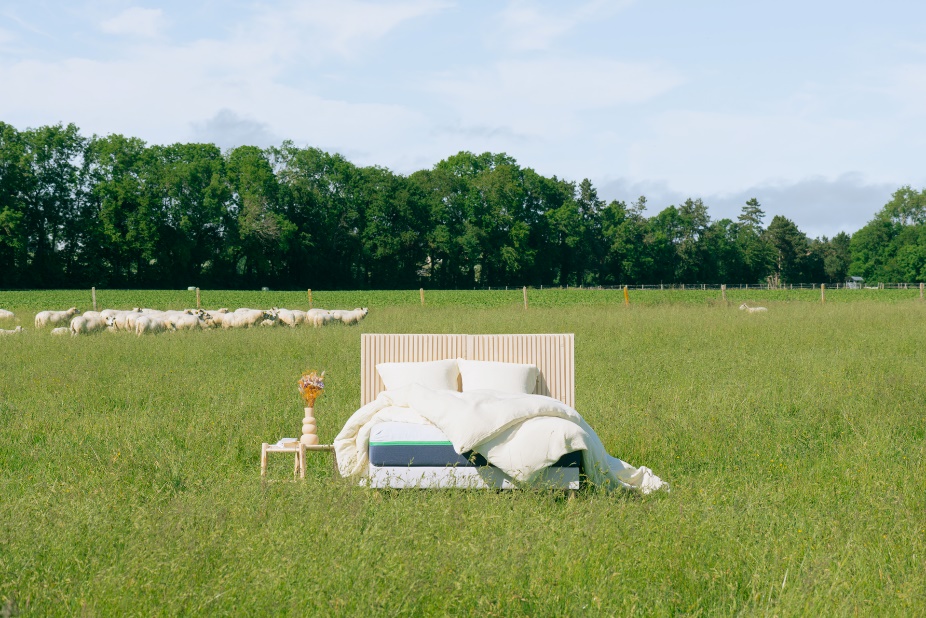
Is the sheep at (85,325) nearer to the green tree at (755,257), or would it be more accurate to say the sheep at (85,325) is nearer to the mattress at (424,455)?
the mattress at (424,455)

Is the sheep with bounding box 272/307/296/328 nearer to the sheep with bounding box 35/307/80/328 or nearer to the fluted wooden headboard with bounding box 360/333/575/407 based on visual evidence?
the sheep with bounding box 35/307/80/328

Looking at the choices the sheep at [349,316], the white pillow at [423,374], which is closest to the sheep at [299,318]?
the sheep at [349,316]

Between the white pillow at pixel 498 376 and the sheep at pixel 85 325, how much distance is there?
12.8 m

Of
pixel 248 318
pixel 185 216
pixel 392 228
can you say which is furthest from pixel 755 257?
pixel 248 318

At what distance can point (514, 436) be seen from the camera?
208 inches

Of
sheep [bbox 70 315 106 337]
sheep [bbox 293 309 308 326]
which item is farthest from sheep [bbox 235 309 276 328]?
sheep [bbox 70 315 106 337]

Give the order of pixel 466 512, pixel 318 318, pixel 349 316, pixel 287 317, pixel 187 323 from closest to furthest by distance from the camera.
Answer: pixel 466 512, pixel 187 323, pixel 287 317, pixel 318 318, pixel 349 316

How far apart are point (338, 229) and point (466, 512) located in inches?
2287

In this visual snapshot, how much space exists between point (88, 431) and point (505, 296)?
3325 centimetres

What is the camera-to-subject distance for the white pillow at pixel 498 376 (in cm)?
→ 672

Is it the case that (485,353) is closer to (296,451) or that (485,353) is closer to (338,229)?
(296,451)

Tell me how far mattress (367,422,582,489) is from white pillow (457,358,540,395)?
136cm

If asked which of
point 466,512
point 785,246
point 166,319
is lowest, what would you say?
point 466,512

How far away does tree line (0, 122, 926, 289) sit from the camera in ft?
170
